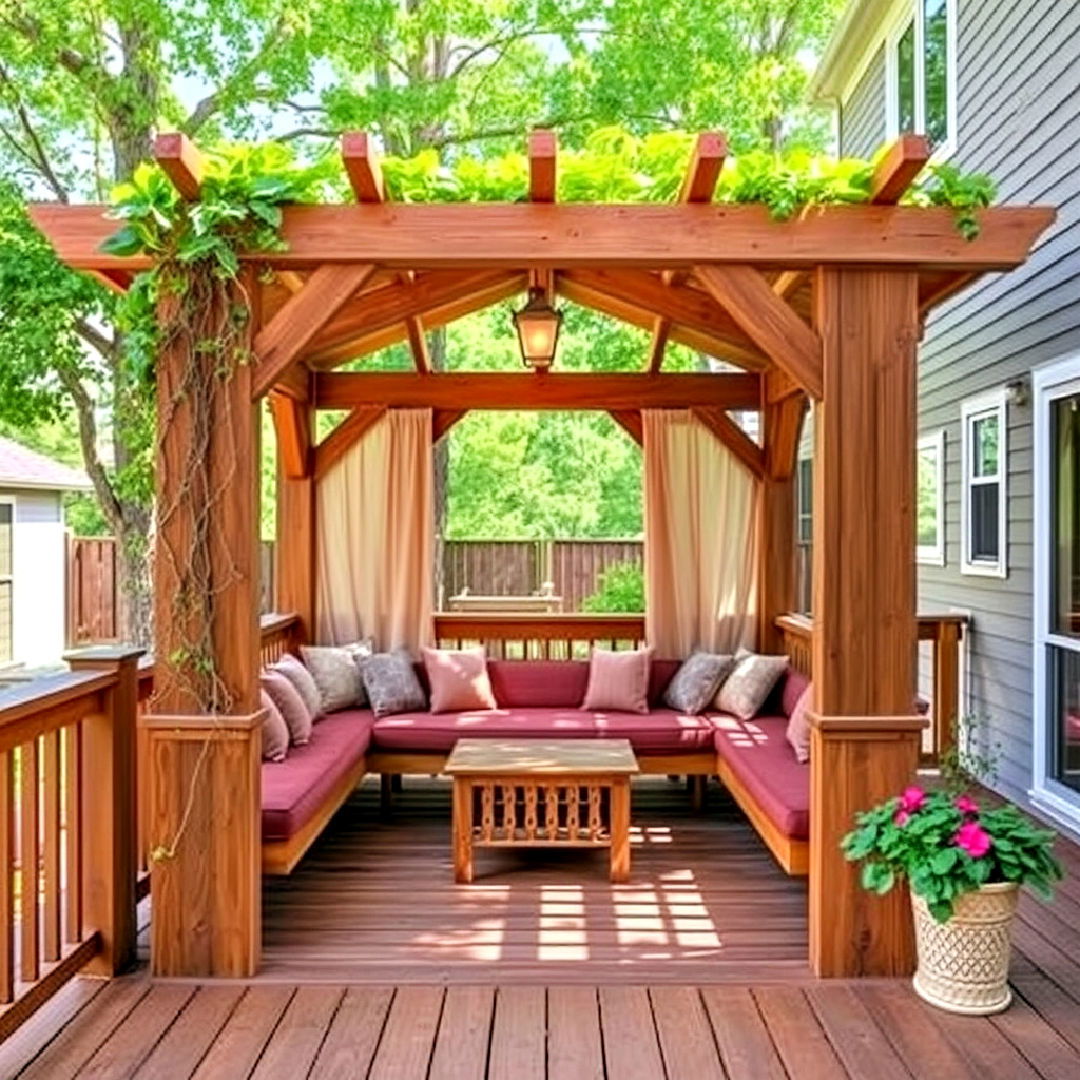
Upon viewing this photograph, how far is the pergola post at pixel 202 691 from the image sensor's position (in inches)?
135

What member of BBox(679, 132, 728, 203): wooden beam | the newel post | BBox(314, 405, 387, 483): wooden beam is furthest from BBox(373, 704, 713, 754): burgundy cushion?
BBox(679, 132, 728, 203): wooden beam

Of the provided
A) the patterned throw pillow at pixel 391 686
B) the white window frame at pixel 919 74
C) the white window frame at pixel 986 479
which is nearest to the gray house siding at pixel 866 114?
the white window frame at pixel 919 74

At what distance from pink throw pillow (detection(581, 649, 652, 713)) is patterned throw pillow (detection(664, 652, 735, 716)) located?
7.2 inches

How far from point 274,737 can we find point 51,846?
5.43 ft

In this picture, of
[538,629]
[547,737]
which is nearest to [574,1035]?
[547,737]

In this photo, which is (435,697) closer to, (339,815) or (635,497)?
(339,815)

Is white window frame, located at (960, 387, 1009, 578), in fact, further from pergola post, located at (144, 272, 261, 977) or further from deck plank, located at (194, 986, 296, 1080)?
deck plank, located at (194, 986, 296, 1080)

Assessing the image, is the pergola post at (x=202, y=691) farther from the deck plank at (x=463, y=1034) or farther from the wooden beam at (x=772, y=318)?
the wooden beam at (x=772, y=318)

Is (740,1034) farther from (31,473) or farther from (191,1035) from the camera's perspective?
(31,473)

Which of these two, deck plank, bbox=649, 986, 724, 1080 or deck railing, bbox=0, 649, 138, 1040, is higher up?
deck railing, bbox=0, 649, 138, 1040

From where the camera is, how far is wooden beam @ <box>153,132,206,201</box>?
3.10m

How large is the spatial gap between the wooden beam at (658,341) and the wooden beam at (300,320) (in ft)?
9.24

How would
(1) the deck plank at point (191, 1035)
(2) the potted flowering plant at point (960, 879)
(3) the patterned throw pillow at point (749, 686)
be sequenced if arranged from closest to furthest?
1. (1) the deck plank at point (191, 1035)
2. (2) the potted flowering plant at point (960, 879)
3. (3) the patterned throw pillow at point (749, 686)

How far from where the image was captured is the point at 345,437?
22.4 ft
